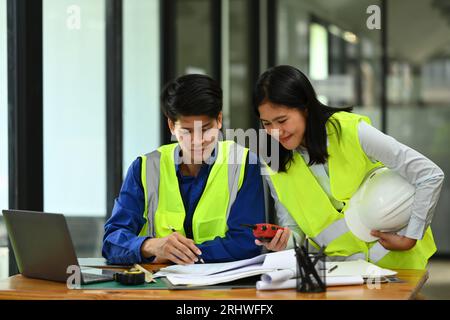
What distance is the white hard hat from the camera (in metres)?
2.32

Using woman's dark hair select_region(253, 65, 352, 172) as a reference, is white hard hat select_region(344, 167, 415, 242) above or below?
below

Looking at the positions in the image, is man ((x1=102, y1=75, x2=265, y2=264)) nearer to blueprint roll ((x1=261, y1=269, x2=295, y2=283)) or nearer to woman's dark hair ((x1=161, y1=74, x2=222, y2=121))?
woman's dark hair ((x1=161, y1=74, x2=222, y2=121))

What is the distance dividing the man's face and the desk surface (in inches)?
23.6

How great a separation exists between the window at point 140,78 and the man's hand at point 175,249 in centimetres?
212

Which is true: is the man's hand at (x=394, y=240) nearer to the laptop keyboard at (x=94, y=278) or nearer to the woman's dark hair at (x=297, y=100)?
the woman's dark hair at (x=297, y=100)

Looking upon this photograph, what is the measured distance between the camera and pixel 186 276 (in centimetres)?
205

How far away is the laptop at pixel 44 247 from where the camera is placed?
195 cm

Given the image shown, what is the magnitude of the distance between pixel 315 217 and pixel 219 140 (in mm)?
394

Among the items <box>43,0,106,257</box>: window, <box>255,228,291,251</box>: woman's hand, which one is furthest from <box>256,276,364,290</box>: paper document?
<box>43,0,106,257</box>: window

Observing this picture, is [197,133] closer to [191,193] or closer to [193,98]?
[193,98]

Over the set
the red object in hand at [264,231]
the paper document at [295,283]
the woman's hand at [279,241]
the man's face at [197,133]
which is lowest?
the paper document at [295,283]

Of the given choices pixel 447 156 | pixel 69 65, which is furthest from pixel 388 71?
pixel 69 65

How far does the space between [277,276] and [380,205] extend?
54 centimetres

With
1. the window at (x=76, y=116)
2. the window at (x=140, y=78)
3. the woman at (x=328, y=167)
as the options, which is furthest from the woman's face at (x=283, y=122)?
the window at (x=140, y=78)
